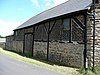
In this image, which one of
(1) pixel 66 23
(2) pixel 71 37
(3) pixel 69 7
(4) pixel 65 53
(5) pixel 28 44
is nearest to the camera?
(2) pixel 71 37

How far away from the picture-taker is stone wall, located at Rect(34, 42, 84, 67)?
54.0ft

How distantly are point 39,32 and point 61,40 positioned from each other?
667 centimetres

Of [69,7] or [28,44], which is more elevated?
[69,7]

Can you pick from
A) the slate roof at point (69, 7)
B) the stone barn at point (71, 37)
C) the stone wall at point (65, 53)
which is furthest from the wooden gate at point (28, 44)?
the stone wall at point (65, 53)

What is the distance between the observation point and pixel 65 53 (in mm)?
18422

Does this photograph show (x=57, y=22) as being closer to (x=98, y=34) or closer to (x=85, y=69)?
(x=98, y=34)

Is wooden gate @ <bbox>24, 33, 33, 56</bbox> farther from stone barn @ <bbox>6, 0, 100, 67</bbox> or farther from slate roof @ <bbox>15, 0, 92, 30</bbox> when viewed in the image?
slate roof @ <bbox>15, 0, 92, 30</bbox>

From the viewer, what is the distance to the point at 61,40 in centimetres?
1938

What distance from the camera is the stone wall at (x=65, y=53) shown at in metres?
16.5

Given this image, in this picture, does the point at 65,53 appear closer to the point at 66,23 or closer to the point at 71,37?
the point at 71,37

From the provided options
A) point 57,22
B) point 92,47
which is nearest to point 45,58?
point 57,22

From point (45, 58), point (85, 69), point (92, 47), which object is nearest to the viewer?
point (85, 69)

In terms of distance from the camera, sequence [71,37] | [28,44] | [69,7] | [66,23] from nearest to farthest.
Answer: [71,37], [66,23], [69,7], [28,44]

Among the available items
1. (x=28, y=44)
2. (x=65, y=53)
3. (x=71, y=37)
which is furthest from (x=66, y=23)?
(x=28, y=44)
